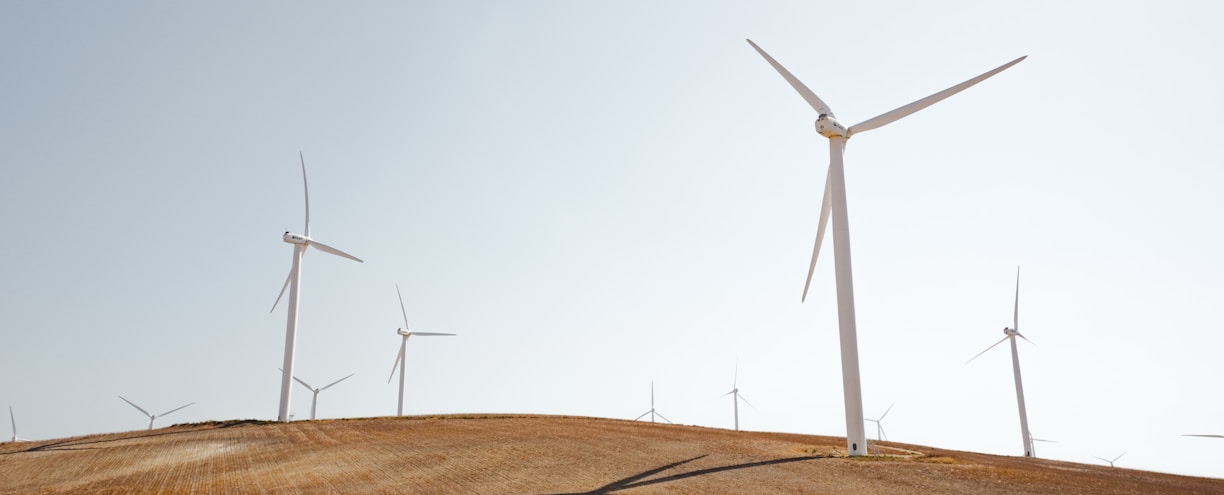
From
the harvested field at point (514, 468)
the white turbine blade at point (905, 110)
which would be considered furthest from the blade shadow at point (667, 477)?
the white turbine blade at point (905, 110)

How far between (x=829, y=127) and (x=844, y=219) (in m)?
Result: 5.33

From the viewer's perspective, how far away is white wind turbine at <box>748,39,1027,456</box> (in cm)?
3316

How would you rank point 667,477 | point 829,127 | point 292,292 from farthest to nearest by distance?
point 292,292 → point 829,127 → point 667,477

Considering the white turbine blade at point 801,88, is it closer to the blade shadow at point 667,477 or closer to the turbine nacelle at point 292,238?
the blade shadow at point 667,477

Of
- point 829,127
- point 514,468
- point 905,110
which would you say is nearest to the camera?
point 514,468

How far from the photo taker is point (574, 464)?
30156 mm

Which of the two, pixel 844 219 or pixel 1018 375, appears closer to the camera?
pixel 844 219

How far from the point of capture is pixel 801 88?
132 ft

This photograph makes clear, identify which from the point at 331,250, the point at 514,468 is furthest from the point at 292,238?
the point at 514,468

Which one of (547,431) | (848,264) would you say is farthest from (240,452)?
(848,264)

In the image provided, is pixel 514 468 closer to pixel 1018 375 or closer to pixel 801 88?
pixel 801 88

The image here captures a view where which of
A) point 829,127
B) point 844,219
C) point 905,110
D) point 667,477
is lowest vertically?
point 667,477

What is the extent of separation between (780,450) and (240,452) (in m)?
26.6

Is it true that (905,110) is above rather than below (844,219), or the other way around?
above
